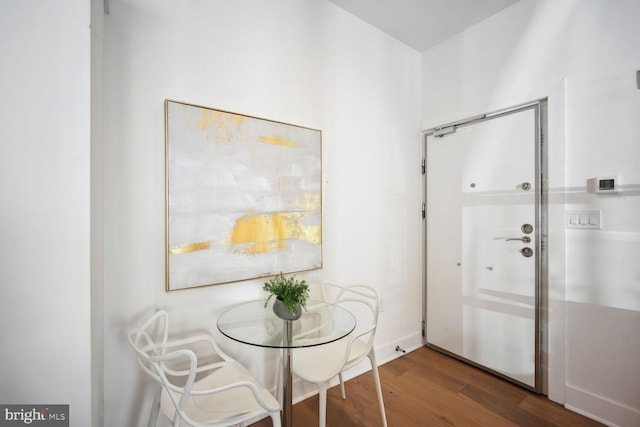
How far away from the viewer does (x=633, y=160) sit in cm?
162

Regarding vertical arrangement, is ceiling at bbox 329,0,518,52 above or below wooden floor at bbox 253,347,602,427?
above

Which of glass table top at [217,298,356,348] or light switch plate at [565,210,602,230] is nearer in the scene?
glass table top at [217,298,356,348]

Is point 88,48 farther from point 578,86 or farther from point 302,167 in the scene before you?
point 578,86

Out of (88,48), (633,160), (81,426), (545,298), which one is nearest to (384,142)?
(633,160)

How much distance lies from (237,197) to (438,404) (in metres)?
1.97

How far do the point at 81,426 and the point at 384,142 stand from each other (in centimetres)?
250

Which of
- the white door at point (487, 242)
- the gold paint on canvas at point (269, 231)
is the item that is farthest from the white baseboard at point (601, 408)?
the gold paint on canvas at point (269, 231)

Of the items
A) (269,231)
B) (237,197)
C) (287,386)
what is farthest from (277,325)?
(237,197)

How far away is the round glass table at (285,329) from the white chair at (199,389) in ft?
0.55

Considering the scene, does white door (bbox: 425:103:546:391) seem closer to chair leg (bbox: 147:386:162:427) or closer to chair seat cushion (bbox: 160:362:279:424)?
chair seat cushion (bbox: 160:362:279:424)

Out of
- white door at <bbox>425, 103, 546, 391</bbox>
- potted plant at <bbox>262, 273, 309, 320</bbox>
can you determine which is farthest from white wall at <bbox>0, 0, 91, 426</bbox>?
white door at <bbox>425, 103, 546, 391</bbox>

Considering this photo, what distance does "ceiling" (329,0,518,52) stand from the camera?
2.12 meters

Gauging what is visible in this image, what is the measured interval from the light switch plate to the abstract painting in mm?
1722

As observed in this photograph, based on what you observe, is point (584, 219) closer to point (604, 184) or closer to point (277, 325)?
point (604, 184)
